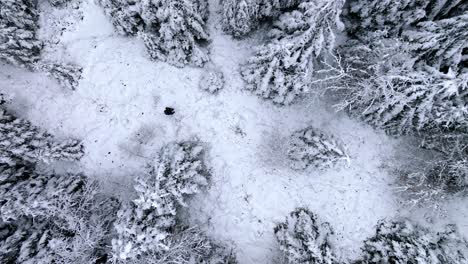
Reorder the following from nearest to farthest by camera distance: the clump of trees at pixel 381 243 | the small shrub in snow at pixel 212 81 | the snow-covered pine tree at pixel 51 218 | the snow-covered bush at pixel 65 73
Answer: the clump of trees at pixel 381 243 → the snow-covered pine tree at pixel 51 218 → the small shrub in snow at pixel 212 81 → the snow-covered bush at pixel 65 73

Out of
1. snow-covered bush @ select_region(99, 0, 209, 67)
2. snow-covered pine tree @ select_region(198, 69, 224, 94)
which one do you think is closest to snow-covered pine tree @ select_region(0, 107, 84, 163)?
snow-covered bush @ select_region(99, 0, 209, 67)

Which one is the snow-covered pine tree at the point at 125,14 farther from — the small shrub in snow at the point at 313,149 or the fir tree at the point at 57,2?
the small shrub in snow at the point at 313,149

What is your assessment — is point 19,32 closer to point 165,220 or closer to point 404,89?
point 165,220

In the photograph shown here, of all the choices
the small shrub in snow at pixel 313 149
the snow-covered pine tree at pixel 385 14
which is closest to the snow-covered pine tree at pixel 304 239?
the small shrub in snow at pixel 313 149

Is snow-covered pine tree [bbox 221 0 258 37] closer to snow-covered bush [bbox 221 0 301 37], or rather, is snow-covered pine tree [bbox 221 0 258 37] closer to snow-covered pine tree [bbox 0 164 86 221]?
snow-covered bush [bbox 221 0 301 37]

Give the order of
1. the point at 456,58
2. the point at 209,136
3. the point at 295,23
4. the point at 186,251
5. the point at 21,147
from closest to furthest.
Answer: the point at 456,58 < the point at 295,23 < the point at 186,251 < the point at 21,147 < the point at 209,136

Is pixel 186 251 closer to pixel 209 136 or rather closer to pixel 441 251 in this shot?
pixel 209 136

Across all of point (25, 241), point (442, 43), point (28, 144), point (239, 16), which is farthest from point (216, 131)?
point (442, 43)

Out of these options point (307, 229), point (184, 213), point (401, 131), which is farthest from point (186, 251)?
point (401, 131)
